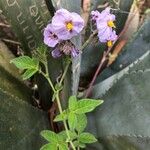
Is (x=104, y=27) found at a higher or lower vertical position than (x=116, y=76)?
higher

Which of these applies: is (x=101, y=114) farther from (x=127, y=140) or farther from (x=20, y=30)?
(x=20, y=30)

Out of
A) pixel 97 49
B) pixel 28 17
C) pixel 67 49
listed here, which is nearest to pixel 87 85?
pixel 97 49

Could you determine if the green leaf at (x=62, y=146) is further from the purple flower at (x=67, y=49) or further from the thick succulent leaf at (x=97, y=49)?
the thick succulent leaf at (x=97, y=49)

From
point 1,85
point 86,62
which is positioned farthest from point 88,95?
point 1,85

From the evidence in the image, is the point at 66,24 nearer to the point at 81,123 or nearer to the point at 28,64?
the point at 28,64

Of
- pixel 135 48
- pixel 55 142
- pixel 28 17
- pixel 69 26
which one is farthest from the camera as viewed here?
pixel 135 48

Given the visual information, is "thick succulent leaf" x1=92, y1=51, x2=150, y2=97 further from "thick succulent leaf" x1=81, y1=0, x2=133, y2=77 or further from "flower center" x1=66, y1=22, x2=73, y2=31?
"flower center" x1=66, y1=22, x2=73, y2=31

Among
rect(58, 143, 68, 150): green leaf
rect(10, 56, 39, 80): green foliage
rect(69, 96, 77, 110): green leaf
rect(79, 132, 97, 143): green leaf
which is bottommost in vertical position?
rect(79, 132, 97, 143): green leaf

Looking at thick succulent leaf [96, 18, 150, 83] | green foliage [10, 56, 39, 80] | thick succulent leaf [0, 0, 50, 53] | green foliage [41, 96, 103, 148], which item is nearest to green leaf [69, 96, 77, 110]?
green foliage [41, 96, 103, 148]
